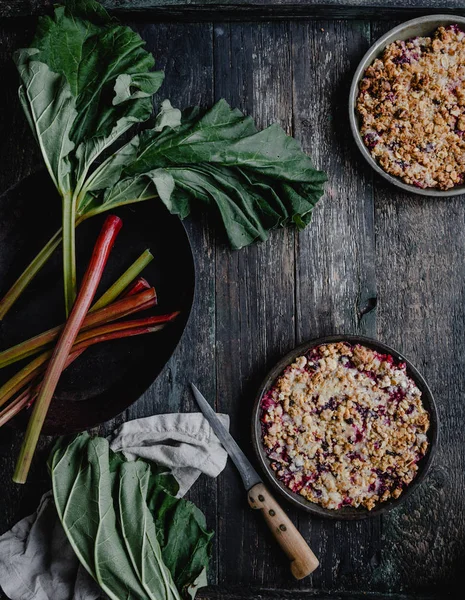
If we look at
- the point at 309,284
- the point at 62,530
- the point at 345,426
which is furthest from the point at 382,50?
the point at 62,530

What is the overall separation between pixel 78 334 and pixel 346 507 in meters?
0.85

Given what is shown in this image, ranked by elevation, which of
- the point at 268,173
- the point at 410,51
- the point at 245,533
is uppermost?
the point at 410,51

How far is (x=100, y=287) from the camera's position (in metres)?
1.79

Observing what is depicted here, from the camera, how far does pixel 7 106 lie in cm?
184

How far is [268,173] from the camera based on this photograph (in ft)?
5.61

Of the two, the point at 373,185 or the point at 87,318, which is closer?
the point at 87,318

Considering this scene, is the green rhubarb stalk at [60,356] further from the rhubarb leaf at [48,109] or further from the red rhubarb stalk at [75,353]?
the rhubarb leaf at [48,109]

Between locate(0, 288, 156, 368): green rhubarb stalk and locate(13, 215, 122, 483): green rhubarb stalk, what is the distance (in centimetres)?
4

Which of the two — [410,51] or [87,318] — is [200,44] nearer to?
[410,51]

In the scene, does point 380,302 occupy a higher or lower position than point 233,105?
lower

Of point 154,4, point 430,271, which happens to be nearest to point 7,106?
point 154,4

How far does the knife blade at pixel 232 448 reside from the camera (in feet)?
5.86

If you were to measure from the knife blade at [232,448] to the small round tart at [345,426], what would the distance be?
0.24ft

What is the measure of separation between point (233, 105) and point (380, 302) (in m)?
0.69
